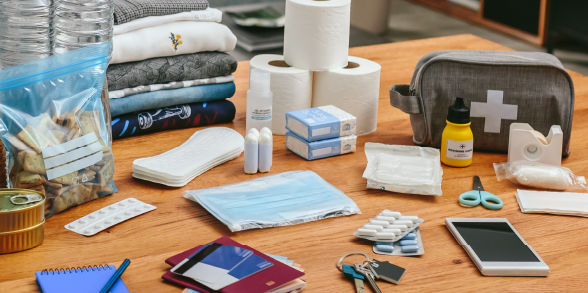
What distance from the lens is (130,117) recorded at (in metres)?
1.44

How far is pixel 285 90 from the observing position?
4.87 feet

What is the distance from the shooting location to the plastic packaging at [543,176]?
4.22 feet

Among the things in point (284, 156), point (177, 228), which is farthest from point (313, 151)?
point (177, 228)

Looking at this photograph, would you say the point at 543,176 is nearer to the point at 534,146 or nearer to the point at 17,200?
the point at 534,146

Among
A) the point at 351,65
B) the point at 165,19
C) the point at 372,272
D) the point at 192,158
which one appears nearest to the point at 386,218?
the point at 372,272

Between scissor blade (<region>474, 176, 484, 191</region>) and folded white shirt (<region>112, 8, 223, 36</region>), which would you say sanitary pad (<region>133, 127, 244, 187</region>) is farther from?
scissor blade (<region>474, 176, 484, 191</region>)

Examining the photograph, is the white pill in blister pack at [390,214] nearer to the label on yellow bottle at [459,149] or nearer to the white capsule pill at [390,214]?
the white capsule pill at [390,214]

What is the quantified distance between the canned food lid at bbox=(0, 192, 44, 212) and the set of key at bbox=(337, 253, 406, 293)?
439 millimetres

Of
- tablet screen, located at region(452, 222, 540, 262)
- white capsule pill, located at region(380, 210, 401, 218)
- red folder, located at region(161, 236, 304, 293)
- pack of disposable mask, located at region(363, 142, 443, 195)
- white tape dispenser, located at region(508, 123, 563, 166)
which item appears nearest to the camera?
red folder, located at region(161, 236, 304, 293)

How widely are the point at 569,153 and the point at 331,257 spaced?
66 cm

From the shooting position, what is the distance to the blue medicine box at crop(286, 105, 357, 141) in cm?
138

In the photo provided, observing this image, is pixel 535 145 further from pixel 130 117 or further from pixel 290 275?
pixel 130 117

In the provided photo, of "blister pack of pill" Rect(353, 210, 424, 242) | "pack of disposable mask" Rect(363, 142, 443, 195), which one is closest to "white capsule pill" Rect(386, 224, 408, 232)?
"blister pack of pill" Rect(353, 210, 424, 242)

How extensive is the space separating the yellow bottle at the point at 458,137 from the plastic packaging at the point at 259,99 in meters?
0.34
